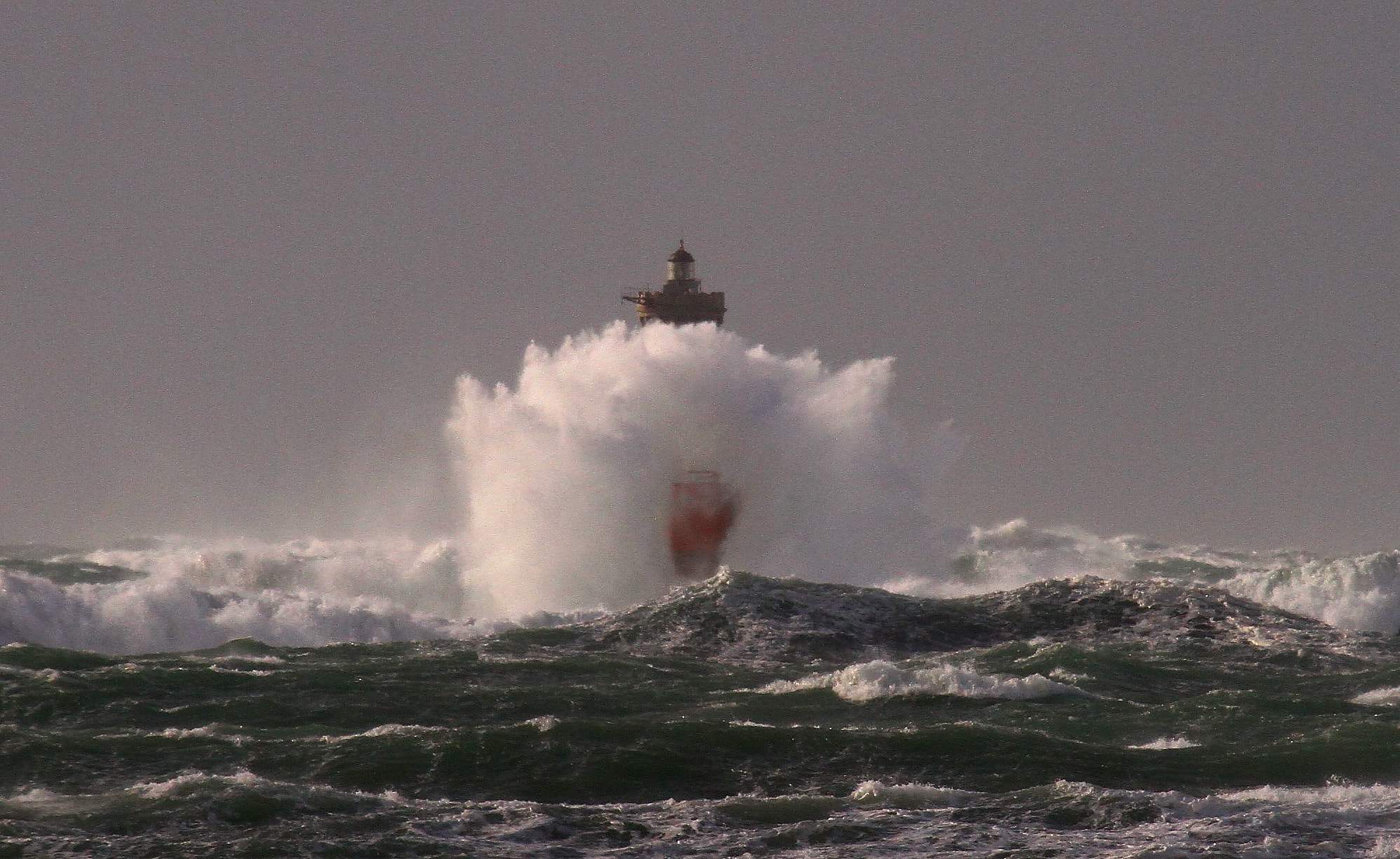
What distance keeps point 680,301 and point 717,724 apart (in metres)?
31.8

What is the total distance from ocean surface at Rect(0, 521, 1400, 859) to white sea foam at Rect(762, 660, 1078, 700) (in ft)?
0.19

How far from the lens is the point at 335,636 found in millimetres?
31047

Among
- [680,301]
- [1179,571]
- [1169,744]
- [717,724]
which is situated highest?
[680,301]

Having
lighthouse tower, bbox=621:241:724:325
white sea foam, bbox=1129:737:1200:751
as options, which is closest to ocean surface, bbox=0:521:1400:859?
white sea foam, bbox=1129:737:1200:751

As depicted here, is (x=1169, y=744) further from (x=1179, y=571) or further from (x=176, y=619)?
(x=1179, y=571)

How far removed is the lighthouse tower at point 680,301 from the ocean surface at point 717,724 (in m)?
19.0

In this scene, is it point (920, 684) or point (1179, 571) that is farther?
point (1179, 571)

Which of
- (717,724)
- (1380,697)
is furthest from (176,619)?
(1380,697)

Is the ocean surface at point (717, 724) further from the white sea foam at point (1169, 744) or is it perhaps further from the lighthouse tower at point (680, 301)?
the lighthouse tower at point (680, 301)

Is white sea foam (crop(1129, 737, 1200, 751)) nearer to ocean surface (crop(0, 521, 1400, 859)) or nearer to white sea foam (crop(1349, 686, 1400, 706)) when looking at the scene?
ocean surface (crop(0, 521, 1400, 859))

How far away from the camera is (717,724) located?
19656 mm

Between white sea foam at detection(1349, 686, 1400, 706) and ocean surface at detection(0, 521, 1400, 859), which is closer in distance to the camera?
ocean surface at detection(0, 521, 1400, 859)

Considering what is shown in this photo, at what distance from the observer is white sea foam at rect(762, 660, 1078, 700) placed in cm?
2272

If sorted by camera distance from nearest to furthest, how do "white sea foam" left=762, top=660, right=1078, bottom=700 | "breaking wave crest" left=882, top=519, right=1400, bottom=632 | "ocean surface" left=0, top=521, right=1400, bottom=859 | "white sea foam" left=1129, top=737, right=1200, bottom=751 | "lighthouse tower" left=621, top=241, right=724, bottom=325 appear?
"ocean surface" left=0, top=521, right=1400, bottom=859, "white sea foam" left=1129, top=737, right=1200, bottom=751, "white sea foam" left=762, top=660, right=1078, bottom=700, "breaking wave crest" left=882, top=519, right=1400, bottom=632, "lighthouse tower" left=621, top=241, right=724, bottom=325
